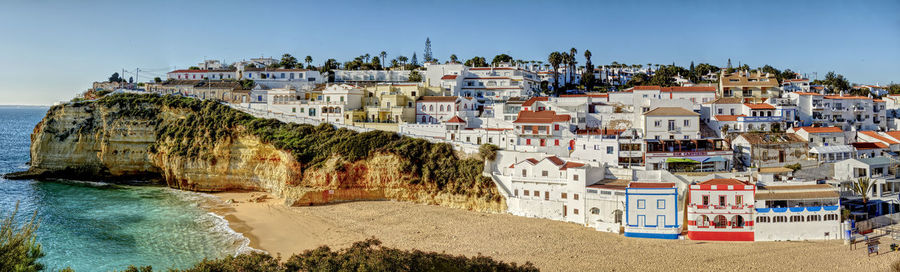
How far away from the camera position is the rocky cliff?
36.0 metres

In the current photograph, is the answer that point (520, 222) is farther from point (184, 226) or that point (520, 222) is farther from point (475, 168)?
point (184, 226)

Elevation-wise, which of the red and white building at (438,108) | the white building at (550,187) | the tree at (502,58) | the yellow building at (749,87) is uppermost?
the tree at (502,58)

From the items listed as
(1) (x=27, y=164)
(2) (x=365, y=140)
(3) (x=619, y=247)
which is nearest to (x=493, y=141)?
(2) (x=365, y=140)

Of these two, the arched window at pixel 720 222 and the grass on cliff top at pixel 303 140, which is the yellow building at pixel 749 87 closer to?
the arched window at pixel 720 222

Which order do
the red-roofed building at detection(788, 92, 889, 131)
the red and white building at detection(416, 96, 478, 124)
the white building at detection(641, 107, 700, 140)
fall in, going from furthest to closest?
the red and white building at detection(416, 96, 478, 124) < the red-roofed building at detection(788, 92, 889, 131) < the white building at detection(641, 107, 700, 140)

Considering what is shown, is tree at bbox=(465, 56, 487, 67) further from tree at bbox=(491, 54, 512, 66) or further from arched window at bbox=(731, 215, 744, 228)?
arched window at bbox=(731, 215, 744, 228)

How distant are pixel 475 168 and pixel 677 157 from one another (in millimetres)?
12169

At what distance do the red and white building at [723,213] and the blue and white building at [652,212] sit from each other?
86 centimetres

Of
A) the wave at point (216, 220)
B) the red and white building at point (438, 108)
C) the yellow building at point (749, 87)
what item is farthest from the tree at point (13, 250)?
the yellow building at point (749, 87)

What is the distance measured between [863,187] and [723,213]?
9460 millimetres

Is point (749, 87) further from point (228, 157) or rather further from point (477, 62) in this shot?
point (228, 157)

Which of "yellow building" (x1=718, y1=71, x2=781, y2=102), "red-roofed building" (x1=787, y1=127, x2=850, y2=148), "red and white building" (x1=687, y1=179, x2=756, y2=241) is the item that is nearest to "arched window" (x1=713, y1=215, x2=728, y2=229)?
"red and white building" (x1=687, y1=179, x2=756, y2=241)

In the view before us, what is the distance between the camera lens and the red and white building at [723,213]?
86.2 feet

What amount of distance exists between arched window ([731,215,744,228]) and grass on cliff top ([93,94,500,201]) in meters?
12.6
